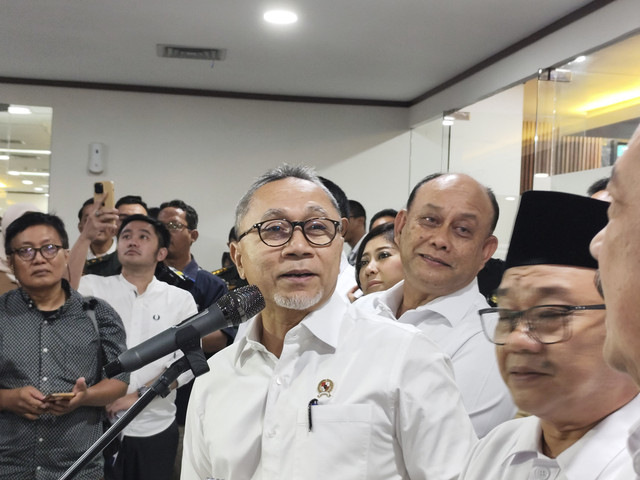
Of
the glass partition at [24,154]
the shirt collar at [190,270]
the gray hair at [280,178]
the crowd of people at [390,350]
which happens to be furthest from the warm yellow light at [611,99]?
the glass partition at [24,154]

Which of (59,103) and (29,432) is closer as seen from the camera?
(29,432)

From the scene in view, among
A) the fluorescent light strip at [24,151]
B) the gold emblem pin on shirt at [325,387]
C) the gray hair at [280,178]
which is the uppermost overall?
the fluorescent light strip at [24,151]

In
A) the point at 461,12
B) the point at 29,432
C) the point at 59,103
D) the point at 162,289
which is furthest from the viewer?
the point at 59,103

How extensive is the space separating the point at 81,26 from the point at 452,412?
4231mm

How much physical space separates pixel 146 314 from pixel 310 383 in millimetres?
2062

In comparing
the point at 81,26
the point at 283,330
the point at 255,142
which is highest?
the point at 81,26

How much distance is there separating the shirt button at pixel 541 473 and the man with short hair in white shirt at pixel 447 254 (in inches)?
31.8

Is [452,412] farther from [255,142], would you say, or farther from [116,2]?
[255,142]

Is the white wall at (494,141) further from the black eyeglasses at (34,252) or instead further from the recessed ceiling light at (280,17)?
the black eyeglasses at (34,252)

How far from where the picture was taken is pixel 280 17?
14.6 feet

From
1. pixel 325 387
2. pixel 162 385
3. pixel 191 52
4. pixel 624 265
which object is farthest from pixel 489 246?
pixel 191 52

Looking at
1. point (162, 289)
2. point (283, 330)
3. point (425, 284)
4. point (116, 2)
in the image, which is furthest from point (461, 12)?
point (283, 330)

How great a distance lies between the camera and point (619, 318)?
56cm

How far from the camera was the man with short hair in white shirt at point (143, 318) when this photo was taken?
3.24 metres
